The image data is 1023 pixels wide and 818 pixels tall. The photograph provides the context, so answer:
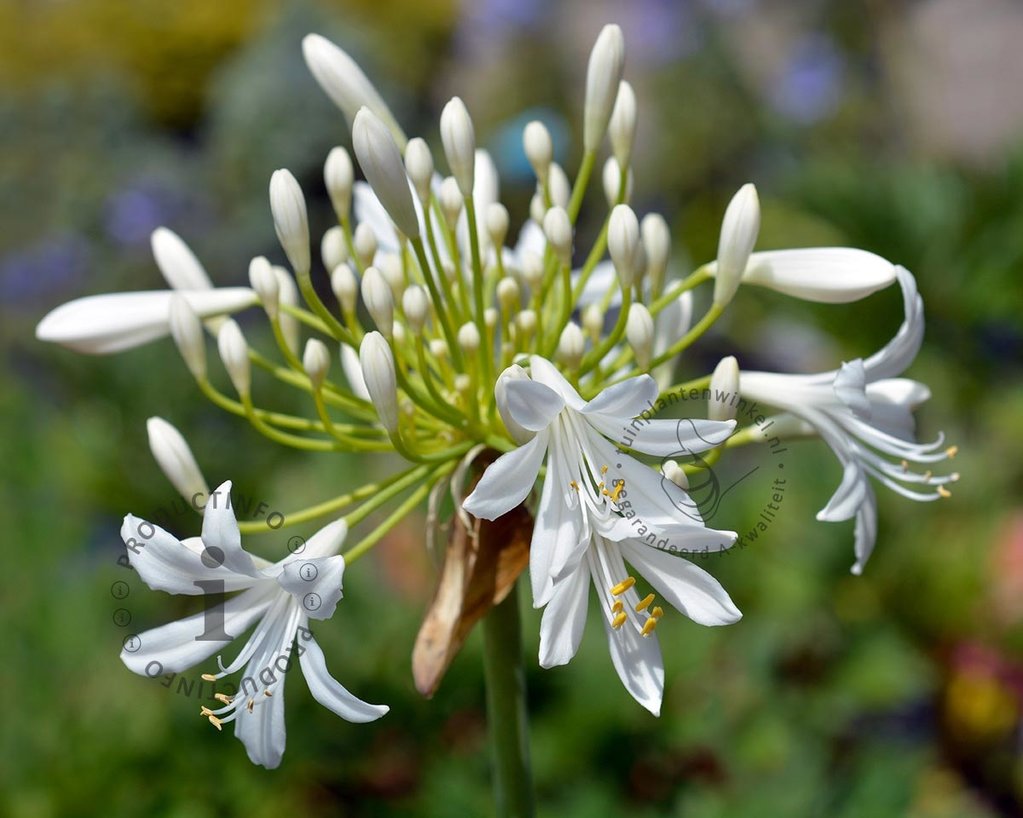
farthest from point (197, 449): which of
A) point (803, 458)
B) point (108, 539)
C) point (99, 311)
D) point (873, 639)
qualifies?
point (99, 311)

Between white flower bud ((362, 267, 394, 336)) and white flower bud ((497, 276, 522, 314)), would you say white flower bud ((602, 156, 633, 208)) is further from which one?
white flower bud ((362, 267, 394, 336))

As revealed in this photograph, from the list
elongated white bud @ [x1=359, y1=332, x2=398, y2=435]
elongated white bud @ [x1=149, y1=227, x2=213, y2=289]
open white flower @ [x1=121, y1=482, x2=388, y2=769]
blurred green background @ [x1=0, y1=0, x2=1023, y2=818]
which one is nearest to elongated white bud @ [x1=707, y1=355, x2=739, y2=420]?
elongated white bud @ [x1=359, y1=332, x2=398, y2=435]

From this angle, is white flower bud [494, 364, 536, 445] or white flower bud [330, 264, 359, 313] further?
white flower bud [330, 264, 359, 313]

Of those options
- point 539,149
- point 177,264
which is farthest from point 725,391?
point 177,264

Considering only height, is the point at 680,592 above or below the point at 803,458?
above

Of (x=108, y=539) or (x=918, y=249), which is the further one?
(x=918, y=249)

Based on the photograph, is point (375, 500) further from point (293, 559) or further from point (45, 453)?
point (45, 453)
